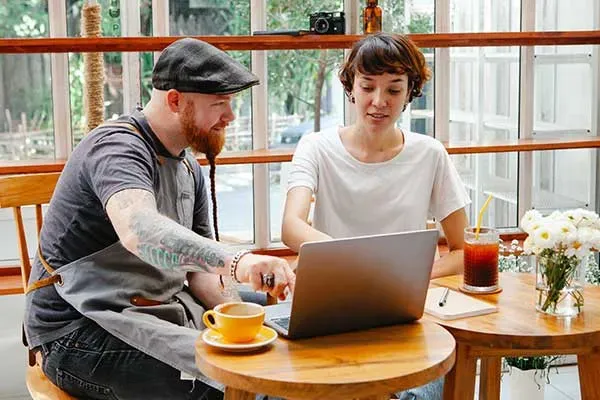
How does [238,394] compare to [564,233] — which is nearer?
[238,394]

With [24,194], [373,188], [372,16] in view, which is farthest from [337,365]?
[372,16]

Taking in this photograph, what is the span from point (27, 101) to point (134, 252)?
6.06 ft

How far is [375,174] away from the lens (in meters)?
2.82

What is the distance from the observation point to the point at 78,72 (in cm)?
360

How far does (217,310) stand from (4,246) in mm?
2087

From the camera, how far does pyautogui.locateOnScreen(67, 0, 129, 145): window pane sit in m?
3.56

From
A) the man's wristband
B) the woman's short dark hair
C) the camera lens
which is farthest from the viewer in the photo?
the camera lens

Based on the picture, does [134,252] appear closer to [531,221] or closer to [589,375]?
[531,221]

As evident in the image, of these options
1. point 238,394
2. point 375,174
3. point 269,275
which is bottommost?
point 238,394

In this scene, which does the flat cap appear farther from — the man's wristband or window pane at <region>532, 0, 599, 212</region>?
window pane at <region>532, 0, 599, 212</region>

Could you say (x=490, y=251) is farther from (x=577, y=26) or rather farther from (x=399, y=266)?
(x=577, y=26)

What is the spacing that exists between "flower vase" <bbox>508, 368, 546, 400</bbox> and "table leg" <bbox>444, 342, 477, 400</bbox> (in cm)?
122

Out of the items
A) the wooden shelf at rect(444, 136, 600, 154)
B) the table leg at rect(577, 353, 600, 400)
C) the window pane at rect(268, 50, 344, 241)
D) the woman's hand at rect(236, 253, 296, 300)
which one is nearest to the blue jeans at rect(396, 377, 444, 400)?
the table leg at rect(577, 353, 600, 400)

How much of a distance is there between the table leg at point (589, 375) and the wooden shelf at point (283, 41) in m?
1.65
